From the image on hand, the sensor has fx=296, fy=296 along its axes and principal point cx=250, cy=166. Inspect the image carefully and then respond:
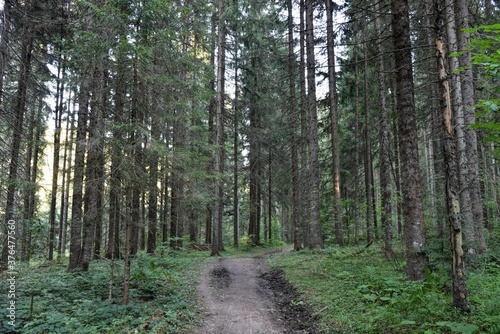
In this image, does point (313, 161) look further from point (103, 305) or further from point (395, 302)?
point (103, 305)

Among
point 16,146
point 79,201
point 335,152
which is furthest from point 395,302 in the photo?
point 16,146

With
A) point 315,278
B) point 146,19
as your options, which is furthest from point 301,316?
point 146,19

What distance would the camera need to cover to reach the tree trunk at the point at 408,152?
6.50 metres

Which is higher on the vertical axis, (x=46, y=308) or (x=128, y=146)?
(x=128, y=146)

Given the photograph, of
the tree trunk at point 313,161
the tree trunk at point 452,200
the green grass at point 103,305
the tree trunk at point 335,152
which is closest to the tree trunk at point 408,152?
the tree trunk at point 452,200

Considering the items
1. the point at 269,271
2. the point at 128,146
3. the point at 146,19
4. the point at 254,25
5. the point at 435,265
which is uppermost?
the point at 254,25

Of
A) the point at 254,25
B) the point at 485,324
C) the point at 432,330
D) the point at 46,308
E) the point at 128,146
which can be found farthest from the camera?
the point at 254,25

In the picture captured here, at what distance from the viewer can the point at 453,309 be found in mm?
4645

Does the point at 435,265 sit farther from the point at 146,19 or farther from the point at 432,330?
the point at 146,19

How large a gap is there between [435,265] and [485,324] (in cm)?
254

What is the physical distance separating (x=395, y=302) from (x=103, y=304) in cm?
611

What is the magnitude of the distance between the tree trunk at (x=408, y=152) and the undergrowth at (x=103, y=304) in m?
5.01

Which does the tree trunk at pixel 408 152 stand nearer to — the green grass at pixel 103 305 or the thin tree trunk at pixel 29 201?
the green grass at pixel 103 305

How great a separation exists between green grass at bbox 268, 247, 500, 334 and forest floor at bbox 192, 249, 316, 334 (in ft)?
1.45
